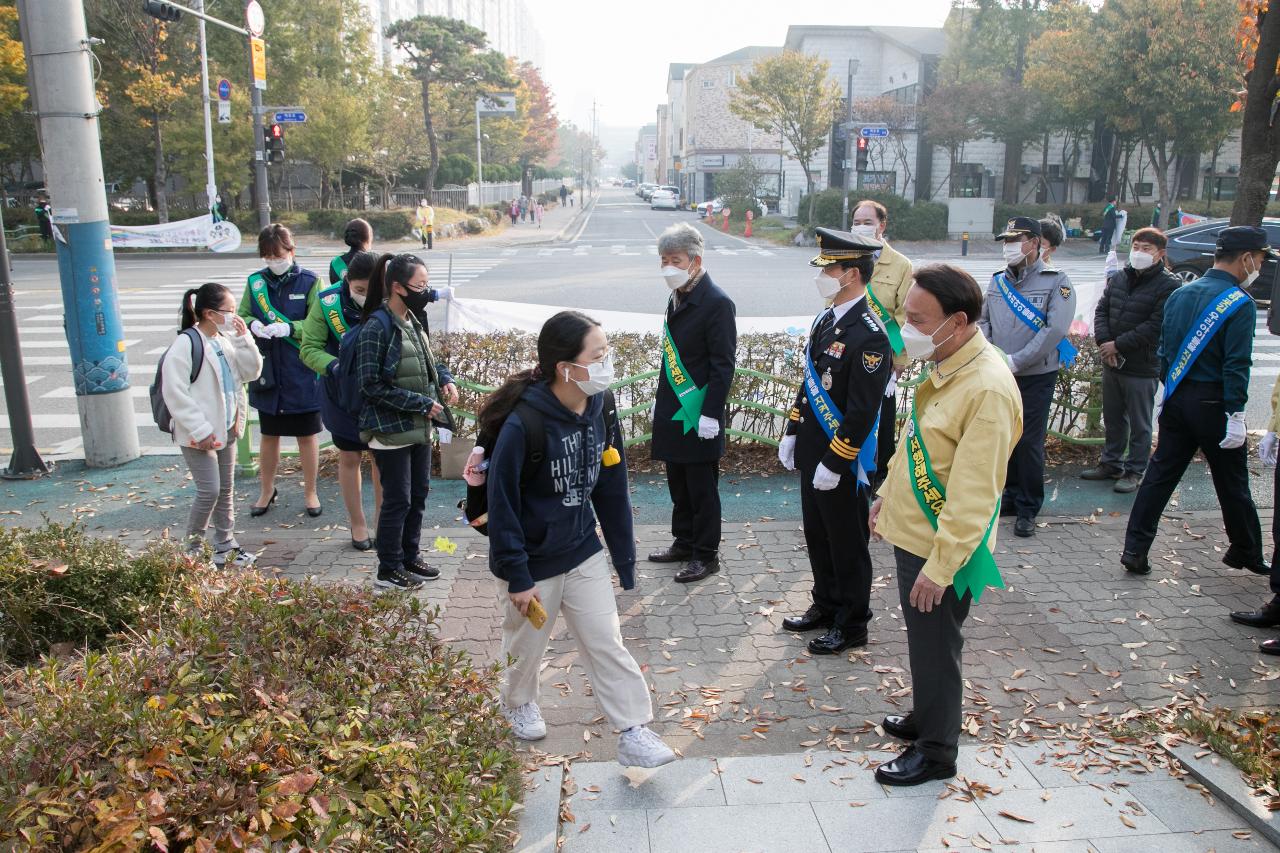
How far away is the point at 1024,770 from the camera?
3.77 metres

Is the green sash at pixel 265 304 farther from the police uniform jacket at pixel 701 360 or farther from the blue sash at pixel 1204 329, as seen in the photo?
the blue sash at pixel 1204 329

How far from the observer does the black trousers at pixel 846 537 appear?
15.5ft

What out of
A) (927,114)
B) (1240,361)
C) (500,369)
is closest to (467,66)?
(927,114)

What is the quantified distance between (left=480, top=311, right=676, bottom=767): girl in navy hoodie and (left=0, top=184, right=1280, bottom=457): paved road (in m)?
5.87

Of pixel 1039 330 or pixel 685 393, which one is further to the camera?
pixel 1039 330

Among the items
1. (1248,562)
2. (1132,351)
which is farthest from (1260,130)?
(1248,562)

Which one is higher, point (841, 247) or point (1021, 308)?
point (841, 247)

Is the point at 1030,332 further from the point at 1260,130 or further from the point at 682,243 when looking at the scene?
the point at 1260,130

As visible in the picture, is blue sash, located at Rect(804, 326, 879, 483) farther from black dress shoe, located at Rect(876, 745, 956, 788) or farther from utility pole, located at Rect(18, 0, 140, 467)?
utility pole, located at Rect(18, 0, 140, 467)

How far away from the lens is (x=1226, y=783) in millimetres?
3598

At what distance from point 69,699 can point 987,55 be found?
43.7m

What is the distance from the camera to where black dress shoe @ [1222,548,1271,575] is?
5.65 m

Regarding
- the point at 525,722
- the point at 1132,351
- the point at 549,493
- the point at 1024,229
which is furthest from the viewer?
the point at 1132,351

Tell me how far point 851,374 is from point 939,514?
131 cm
